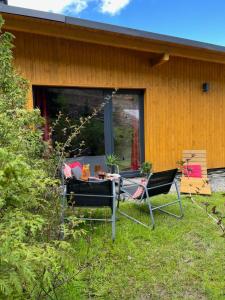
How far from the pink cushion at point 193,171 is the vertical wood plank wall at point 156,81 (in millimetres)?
1134

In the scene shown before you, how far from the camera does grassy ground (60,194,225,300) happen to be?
2.86 meters

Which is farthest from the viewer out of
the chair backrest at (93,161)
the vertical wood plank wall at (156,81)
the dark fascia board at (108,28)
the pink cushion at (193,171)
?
the chair backrest at (93,161)

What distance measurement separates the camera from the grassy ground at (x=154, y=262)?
286 centimetres

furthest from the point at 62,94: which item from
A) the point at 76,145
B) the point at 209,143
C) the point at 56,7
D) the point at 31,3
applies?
the point at 56,7

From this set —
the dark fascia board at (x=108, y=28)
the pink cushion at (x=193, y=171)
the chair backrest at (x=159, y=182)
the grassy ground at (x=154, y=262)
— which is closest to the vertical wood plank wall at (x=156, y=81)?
the dark fascia board at (x=108, y=28)

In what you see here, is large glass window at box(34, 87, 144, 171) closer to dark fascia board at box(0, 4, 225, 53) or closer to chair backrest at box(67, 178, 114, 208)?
dark fascia board at box(0, 4, 225, 53)

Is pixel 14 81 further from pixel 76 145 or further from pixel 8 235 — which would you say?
pixel 76 145

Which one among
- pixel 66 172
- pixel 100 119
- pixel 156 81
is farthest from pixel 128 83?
pixel 66 172

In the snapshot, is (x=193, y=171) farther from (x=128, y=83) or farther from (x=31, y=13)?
(x=31, y=13)

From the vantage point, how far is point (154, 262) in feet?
11.1

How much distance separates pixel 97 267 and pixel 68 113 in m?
4.18

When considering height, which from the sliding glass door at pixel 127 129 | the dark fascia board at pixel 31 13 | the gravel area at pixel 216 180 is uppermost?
the dark fascia board at pixel 31 13

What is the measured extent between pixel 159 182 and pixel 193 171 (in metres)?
2.42

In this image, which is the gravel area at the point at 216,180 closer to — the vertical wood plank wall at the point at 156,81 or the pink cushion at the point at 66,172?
the vertical wood plank wall at the point at 156,81
